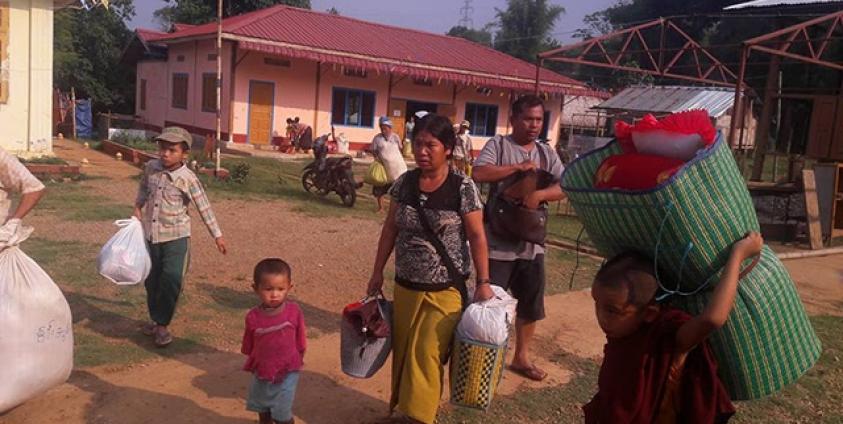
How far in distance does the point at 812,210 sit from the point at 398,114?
14.7 meters

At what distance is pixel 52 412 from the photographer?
3557 mm

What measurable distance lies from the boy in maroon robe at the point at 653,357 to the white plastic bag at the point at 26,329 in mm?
2642

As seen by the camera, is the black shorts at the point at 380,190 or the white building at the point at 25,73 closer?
the black shorts at the point at 380,190

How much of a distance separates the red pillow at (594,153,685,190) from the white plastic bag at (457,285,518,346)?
1035 millimetres

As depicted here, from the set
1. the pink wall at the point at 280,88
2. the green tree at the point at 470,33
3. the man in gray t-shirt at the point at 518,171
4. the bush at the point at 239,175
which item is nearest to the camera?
the man in gray t-shirt at the point at 518,171

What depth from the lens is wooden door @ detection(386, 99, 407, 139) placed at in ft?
75.8

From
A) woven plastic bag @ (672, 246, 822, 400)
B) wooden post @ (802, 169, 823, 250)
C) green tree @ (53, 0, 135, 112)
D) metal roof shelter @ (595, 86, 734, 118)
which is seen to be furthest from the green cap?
green tree @ (53, 0, 135, 112)

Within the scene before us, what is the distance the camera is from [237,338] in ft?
16.0

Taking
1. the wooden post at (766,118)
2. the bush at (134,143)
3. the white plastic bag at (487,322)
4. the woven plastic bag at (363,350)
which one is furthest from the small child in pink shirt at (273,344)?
the bush at (134,143)

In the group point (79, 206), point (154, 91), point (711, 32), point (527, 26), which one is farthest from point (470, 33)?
point (79, 206)

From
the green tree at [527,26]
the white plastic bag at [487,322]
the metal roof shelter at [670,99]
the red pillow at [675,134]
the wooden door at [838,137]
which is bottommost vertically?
the white plastic bag at [487,322]

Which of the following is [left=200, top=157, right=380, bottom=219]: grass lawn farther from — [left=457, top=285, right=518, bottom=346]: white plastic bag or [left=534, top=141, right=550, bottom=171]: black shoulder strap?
[left=457, top=285, right=518, bottom=346]: white plastic bag

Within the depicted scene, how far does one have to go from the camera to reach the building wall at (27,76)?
11617mm

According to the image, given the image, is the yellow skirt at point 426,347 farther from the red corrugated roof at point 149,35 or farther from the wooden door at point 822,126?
the red corrugated roof at point 149,35
